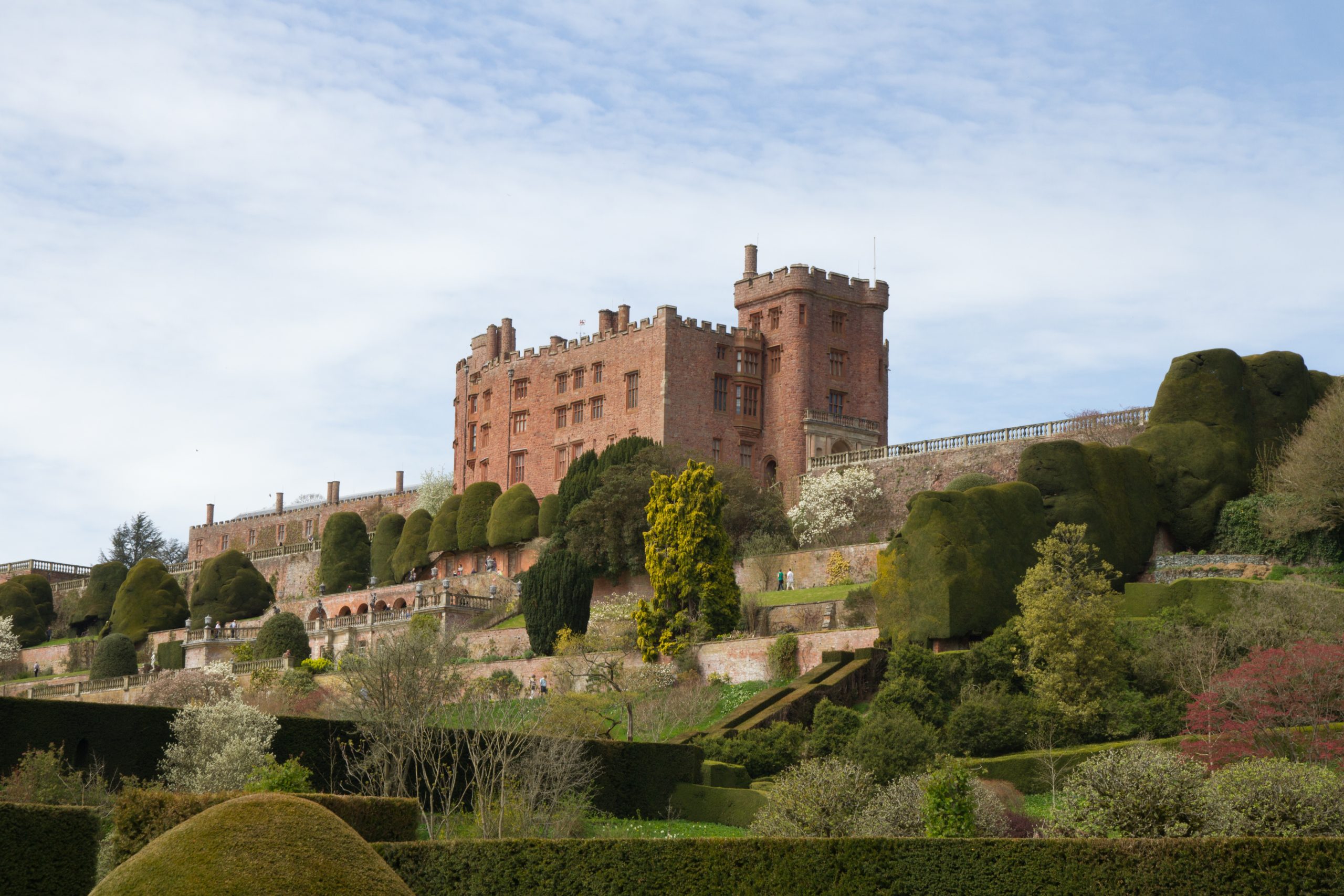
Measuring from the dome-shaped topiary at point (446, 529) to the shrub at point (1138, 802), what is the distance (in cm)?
4412

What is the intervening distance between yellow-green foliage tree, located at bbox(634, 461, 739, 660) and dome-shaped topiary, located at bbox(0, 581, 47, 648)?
3793 centimetres

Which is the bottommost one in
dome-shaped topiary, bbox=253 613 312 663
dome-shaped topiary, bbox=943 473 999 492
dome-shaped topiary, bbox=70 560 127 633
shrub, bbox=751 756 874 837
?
shrub, bbox=751 756 874 837

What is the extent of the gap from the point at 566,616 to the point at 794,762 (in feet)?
49.4

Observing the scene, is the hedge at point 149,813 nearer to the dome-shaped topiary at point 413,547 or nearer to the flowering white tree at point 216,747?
the flowering white tree at point 216,747

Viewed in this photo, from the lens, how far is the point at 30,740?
23000 millimetres

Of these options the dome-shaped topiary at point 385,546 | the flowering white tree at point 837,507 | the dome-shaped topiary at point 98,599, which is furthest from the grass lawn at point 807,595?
the dome-shaped topiary at point 98,599

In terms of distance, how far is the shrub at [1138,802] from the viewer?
18.4 meters

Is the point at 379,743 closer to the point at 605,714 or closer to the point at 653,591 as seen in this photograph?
the point at 605,714

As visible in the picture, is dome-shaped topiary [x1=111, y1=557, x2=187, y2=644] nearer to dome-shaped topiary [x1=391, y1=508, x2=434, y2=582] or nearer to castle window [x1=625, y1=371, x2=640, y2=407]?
dome-shaped topiary [x1=391, y1=508, x2=434, y2=582]

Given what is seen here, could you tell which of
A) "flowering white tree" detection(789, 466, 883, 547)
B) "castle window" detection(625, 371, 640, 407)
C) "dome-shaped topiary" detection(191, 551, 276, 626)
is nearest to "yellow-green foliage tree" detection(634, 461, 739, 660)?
"flowering white tree" detection(789, 466, 883, 547)

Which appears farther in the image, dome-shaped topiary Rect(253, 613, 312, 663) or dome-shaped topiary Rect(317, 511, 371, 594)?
dome-shaped topiary Rect(317, 511, 371, 594)

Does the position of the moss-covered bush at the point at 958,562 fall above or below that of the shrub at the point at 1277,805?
above

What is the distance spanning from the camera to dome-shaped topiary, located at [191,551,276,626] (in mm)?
63844

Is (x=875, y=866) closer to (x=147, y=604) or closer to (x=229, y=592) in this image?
(x=229, y=592)
